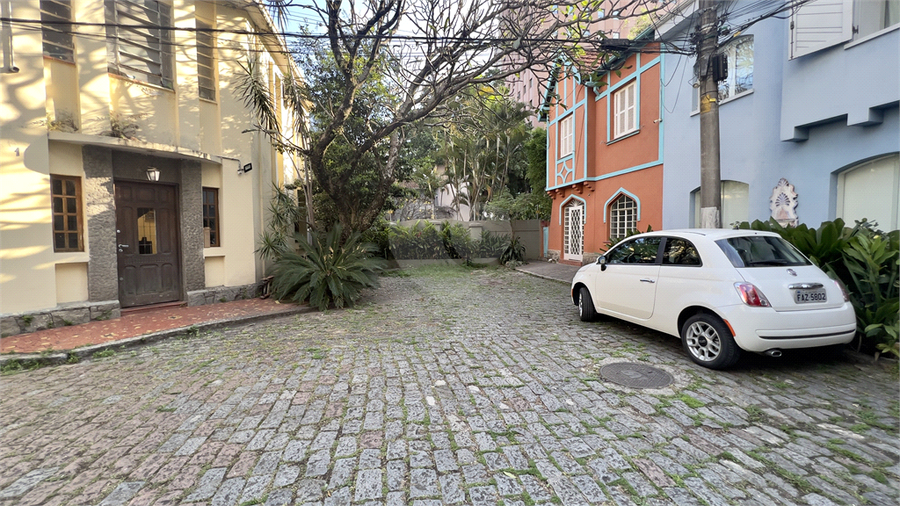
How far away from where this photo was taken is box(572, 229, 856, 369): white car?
4223mm

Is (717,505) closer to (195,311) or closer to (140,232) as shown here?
(195,311)

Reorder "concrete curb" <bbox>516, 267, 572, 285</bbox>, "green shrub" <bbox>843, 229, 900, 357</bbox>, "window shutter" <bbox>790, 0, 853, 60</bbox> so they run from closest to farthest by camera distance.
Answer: "green shrub" <bbox>843, 229, 900, 357</bbox>
"window shutter" <bbox>790, 0, 853, 60</bbox>
"concrete curb" <bbox>516, 267, 572, 285</bbox>

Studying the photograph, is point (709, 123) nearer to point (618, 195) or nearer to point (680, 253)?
point (680, 253)

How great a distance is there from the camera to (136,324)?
6922 millimetres

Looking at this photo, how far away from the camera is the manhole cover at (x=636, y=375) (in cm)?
426

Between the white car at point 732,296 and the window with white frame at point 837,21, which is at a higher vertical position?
the window with white frame at point 837,21

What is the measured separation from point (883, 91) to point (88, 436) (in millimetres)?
9857

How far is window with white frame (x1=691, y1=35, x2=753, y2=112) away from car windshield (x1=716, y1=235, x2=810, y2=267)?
5.07 meters

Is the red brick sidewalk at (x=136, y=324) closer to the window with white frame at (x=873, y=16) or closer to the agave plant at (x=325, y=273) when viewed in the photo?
the agave plant at (x=325, y=273)

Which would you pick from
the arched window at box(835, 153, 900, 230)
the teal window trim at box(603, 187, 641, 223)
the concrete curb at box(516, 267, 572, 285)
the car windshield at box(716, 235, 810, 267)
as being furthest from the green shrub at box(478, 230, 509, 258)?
the car windshield at box(716, 235, 810, 267)

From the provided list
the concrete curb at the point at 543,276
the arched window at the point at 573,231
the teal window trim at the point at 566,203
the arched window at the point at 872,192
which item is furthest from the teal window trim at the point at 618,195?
the arched window at the point at 872,192

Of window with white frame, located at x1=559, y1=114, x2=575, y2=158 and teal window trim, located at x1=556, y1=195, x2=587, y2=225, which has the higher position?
window with white frame, located at x1=559, y1=114, x2=575, y2=158

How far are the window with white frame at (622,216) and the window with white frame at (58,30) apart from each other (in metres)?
13.2

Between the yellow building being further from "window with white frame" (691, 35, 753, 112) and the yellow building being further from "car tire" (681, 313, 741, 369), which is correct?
"window with white frame" (691, 35, 753, 112)
